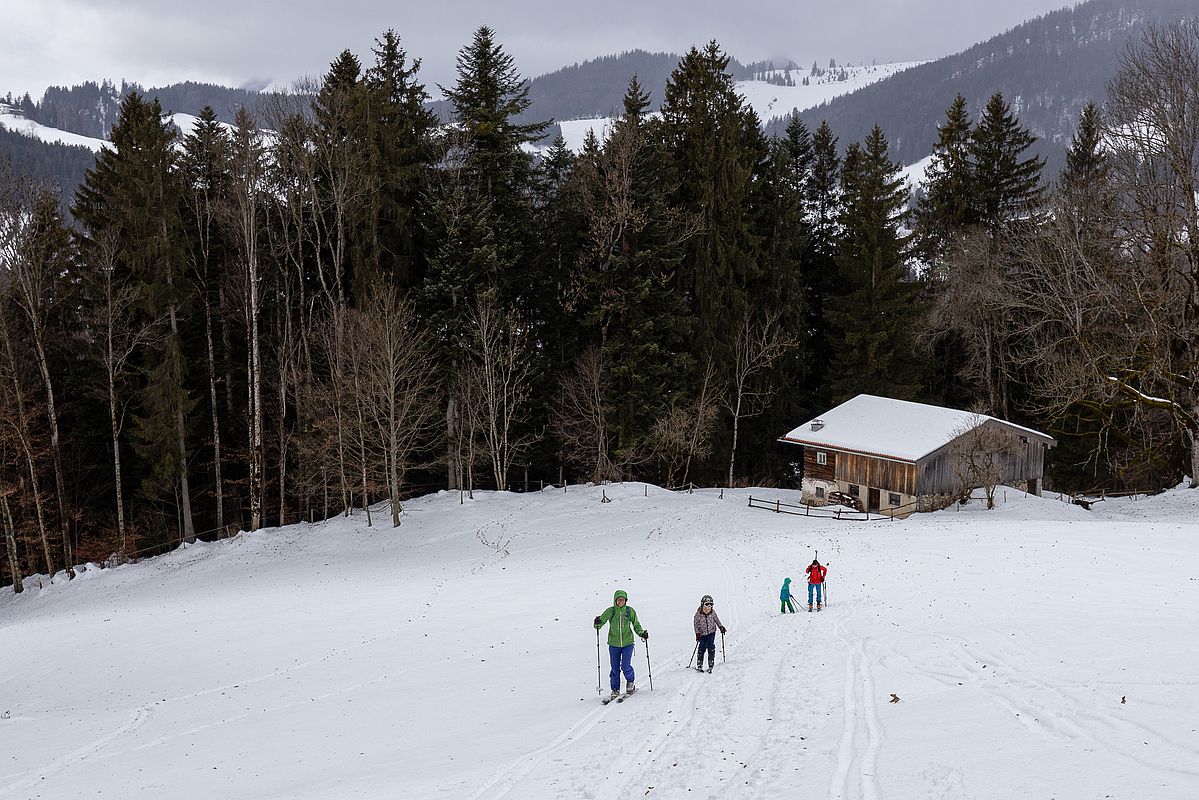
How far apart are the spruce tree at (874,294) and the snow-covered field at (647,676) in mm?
19622

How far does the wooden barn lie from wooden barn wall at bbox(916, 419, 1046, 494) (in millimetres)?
47

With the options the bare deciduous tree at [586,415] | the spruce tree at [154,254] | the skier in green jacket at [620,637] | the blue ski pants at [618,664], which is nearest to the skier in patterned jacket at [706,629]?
the skier in green jacket at [620,637]

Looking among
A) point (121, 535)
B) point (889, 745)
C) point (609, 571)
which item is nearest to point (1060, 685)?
point (889, 745)

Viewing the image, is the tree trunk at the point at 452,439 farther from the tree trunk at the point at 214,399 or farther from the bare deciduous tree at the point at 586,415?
the tree trunk at the point at 214,399

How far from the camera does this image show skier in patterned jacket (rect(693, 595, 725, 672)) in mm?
14281

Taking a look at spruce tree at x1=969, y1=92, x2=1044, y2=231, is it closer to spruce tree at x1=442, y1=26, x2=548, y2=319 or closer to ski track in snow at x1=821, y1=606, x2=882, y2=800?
spruce tree at x1=442, y1=26, x2=548, y2=319

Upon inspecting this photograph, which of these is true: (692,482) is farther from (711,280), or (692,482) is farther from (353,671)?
(353,671)

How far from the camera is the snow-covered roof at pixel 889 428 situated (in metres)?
38.1

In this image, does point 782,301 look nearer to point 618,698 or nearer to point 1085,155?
point 1085,155

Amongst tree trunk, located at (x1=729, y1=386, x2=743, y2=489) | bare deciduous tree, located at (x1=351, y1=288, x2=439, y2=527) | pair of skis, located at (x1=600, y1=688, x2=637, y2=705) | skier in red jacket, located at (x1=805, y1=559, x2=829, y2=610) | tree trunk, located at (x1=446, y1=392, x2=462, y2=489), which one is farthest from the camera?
tree trunk, located at (x1=729, y1=386, x2=743, y2=489)

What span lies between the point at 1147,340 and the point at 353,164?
35.6m

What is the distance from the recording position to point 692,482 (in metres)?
47.3

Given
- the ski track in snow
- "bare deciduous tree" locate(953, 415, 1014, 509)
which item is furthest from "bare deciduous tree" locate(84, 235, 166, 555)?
"bare deciduous tree" locate(953, 415, 1014, 509)

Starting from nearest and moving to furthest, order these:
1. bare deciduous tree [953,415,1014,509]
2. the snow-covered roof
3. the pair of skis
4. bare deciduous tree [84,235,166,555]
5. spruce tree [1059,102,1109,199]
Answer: the pair of skis
bare deciduous tree [84,235,166,555]
bare deciduous tree [953,415,1014,509]
the snow-covered roof
spruce tree [1059,102,1109,199]
